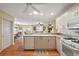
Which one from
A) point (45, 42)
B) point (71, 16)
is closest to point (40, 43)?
point (45, 42)

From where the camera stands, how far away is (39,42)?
4.88m

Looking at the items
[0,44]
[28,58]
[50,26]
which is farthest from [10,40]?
[28,58]

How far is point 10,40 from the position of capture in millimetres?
6293

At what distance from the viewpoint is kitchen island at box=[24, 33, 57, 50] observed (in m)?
4.83

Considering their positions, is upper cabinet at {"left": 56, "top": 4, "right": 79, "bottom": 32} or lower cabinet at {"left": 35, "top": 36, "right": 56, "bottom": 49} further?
lower cabinet at {"left": 35, "top": 36, "right": 56, "bottom": 49}

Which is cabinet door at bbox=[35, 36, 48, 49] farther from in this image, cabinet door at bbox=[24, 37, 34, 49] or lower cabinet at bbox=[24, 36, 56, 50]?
cabinet door at bbox=[24, 37, 34, 49]

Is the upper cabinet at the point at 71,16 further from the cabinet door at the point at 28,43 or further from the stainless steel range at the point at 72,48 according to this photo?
the cabinet door at the point at 28,43

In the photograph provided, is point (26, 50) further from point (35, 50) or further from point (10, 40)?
point (10, 40)

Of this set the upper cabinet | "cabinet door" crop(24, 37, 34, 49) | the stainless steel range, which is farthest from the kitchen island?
the stainless steel range

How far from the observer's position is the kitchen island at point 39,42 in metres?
4.83

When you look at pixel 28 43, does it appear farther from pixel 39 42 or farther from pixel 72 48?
pixel 72 48

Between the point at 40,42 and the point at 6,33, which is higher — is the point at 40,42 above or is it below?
below

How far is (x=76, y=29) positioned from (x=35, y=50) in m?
2.36

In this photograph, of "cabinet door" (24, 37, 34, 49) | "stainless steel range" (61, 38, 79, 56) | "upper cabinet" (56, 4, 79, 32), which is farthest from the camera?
"cabinet door" (24, 37, 34, 49)
